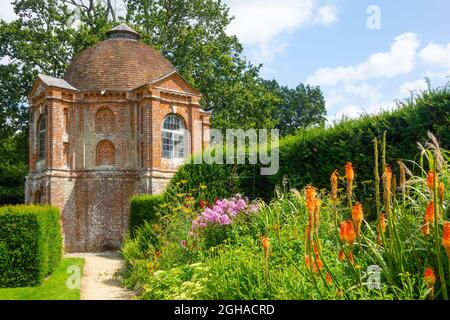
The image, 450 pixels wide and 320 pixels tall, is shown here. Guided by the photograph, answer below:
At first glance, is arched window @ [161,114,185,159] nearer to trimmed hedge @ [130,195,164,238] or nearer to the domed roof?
the domed roof

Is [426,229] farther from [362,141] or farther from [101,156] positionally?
[101,156]

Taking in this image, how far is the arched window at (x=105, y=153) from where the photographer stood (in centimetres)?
2584

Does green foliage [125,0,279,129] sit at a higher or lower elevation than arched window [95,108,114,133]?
higher

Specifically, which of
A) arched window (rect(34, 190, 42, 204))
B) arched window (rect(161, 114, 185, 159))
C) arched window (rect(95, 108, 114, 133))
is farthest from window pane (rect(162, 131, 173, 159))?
arched window (rect(34, 190, 42, 204))

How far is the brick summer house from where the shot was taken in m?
25.1

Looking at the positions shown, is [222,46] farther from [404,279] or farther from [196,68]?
[404,279]

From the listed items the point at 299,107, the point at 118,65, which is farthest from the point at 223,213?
the point at 299,107

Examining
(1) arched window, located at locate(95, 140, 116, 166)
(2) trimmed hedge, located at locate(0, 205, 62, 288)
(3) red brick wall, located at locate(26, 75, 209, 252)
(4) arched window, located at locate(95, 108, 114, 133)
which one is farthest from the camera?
(4) arched window, located at locate(95, 108, 114, 133)

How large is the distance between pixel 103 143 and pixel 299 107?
3421cm

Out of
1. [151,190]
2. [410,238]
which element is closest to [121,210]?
[151,190]

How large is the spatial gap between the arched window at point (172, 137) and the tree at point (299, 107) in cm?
2893

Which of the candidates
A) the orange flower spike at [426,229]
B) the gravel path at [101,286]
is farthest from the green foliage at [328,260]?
the gravel path at [101,286]

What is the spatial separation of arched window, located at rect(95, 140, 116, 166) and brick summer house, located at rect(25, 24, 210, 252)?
56 mm
